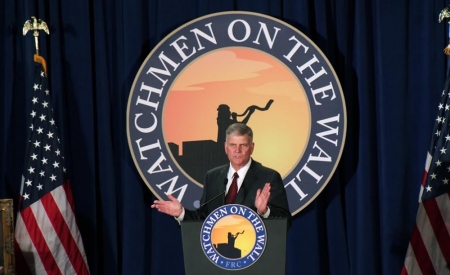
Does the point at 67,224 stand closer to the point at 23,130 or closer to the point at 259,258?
the point at 23,130

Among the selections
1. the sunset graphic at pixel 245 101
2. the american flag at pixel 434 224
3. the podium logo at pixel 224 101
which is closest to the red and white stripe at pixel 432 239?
the american flag at pixel 434 224

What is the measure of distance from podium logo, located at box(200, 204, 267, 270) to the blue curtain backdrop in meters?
1.03

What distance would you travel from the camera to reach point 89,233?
5.07 m

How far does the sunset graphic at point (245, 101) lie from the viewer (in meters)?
4.94

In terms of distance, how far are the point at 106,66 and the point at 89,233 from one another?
38.7 inches

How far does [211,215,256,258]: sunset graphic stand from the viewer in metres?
3.91

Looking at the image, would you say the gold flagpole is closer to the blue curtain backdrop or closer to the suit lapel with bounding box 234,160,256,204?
the blue curtain backdrop

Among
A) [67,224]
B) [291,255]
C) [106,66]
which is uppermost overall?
[106,66]

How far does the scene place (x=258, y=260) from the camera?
3.87 m

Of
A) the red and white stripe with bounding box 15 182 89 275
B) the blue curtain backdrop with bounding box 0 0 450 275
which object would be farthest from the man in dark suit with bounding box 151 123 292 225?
the red and white stripe with bounding box 15 182 89 275

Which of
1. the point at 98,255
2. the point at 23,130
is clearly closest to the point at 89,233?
the point at 98,255

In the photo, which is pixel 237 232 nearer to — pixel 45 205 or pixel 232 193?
pixel 232 193

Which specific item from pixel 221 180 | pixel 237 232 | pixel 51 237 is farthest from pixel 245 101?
pixel 51 237

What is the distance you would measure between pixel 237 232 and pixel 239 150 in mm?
973
